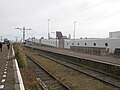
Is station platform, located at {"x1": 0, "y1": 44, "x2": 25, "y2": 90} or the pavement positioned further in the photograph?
the pavement

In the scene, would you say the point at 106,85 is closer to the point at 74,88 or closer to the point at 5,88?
the point at 74,88

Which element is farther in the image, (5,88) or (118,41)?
(118,41)

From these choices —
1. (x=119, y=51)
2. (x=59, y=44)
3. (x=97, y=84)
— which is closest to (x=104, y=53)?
(x=119, y=51)

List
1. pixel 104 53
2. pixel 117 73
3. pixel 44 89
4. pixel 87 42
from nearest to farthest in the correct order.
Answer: pixel 44 89 < pixel 117 73 < pixel 104 53 < pixel 87 42

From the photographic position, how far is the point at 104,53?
150 ft

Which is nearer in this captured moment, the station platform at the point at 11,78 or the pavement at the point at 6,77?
the station platform at the point at 11,78

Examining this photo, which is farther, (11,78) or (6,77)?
(6,77)

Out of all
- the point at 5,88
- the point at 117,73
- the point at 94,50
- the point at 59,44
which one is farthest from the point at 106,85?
the point at 59,44

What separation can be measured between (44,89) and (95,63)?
13322 mm

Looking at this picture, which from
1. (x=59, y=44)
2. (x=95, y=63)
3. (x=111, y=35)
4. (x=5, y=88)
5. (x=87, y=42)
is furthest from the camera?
(x=59, y=44)

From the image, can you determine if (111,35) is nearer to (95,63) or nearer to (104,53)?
(104,53)

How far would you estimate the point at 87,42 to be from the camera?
6756 centimetres

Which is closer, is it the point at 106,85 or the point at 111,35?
the point at 106,85

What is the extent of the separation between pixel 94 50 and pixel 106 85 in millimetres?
34129
